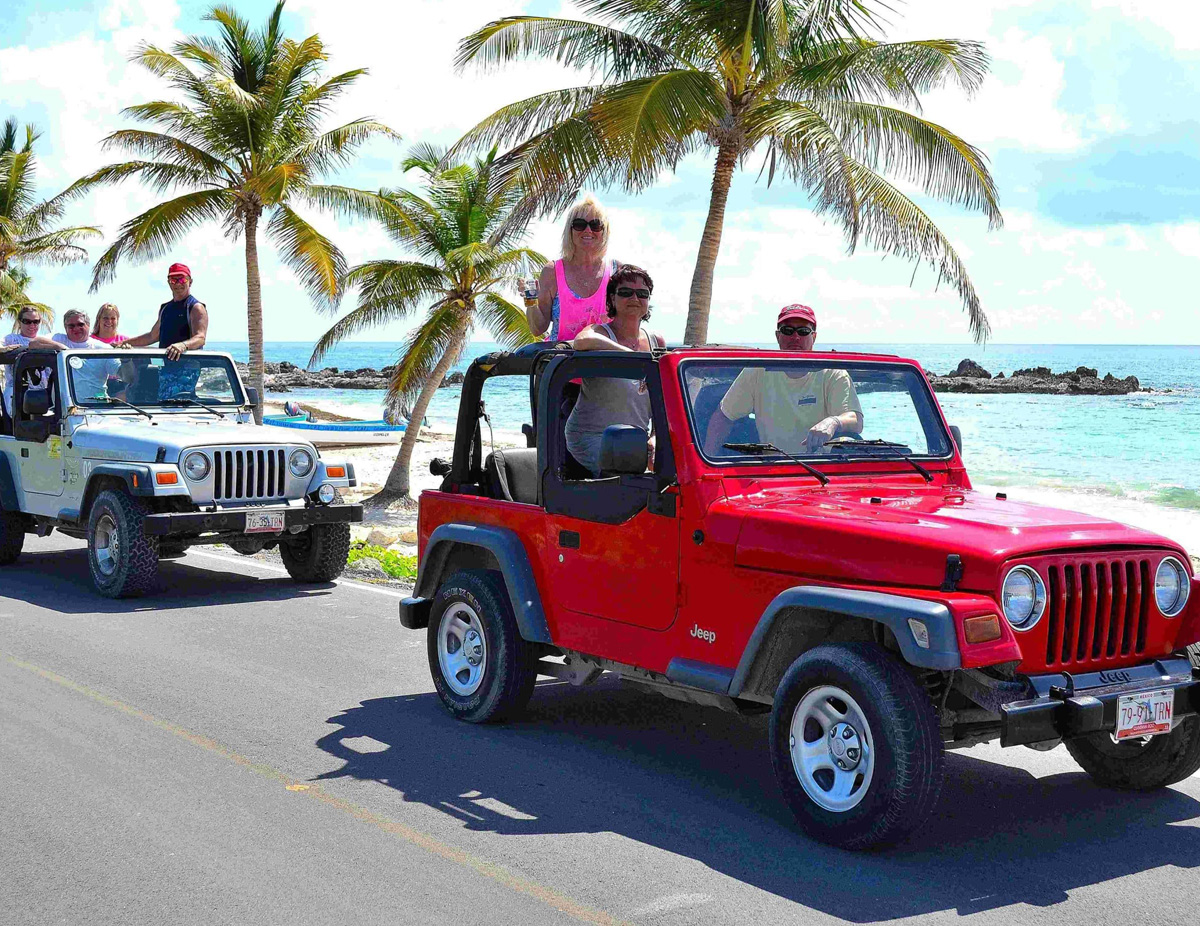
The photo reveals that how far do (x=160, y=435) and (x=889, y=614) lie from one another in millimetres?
7620

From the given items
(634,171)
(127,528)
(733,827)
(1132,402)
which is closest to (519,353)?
(733,827)

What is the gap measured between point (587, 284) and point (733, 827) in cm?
323

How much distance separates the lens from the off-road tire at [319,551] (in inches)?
427

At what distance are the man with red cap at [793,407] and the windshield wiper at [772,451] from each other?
47 millimetres

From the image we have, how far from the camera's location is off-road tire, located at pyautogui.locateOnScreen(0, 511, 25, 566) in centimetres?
1185

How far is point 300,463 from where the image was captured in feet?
35.1

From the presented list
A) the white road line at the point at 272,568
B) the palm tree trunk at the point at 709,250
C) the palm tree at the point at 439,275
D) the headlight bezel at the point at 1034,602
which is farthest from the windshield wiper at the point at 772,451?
the palm tree at the point at 439,275

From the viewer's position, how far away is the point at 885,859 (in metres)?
4.49

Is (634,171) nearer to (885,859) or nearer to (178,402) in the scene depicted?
(178,402)

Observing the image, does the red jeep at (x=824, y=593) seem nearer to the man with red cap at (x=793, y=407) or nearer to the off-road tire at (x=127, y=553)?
the man with red cap at (x=793, y=407)

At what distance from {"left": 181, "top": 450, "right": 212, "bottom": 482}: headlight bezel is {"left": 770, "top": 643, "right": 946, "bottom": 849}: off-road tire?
6.79 meters

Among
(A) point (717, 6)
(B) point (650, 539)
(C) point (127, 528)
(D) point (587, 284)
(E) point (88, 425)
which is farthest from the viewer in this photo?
(A) point (717, 6)

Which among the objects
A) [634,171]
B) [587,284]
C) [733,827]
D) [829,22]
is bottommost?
[733,827]

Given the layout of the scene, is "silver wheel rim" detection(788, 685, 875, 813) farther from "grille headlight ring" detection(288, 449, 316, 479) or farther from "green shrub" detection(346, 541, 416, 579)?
"green shrub" detection(346, 541, 416, 579)
